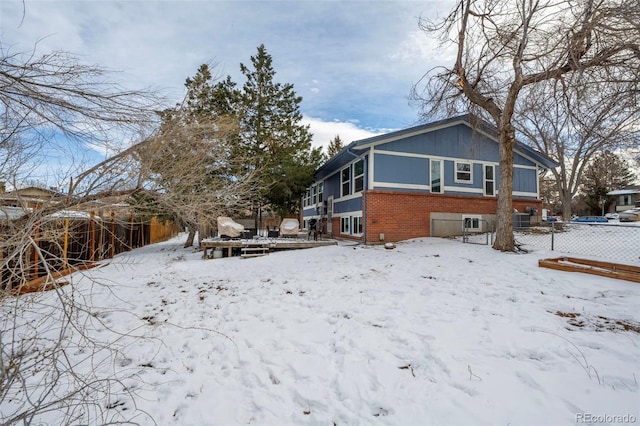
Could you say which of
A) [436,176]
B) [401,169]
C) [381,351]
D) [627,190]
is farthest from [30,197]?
[627,190]

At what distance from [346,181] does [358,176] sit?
4.40 ft

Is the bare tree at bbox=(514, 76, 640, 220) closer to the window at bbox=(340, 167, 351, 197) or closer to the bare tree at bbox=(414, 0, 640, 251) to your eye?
the bare tree at bbox=(414, 0, 640, 251)

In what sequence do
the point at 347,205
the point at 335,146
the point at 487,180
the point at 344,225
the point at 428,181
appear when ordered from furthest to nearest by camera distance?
the point at 335,146 → the point at 344,225 → the point at 347,205 → the point at 487,180 → the point at 428,181

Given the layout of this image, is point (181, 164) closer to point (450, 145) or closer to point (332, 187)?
point (450, 145)

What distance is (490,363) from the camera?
8.13 ft

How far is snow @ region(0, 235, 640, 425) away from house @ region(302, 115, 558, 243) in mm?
5855

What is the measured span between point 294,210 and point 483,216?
8599mm

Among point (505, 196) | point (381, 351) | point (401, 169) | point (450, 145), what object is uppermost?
point (450, 145)

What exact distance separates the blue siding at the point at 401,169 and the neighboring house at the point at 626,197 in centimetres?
3770

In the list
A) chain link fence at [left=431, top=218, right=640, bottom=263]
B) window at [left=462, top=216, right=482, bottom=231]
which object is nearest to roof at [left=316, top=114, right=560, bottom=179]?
chain link fence at [left=431, top=218, right=640, bottom=263]

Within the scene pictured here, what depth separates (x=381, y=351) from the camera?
2.78 metres

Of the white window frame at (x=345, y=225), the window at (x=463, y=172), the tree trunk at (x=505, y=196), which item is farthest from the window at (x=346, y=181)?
the tree trunk at (x=505, y=196)

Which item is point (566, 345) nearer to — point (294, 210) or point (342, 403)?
point (342, 403)

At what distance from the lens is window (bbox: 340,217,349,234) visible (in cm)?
1342
